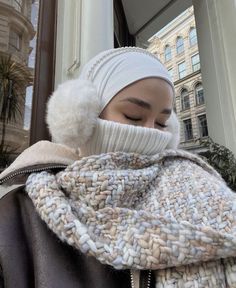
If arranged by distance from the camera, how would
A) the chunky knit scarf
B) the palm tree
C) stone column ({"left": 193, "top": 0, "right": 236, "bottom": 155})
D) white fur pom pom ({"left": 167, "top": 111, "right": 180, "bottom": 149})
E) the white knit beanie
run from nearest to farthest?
the chunky knit scarf
the white knit beanie
white fur pom pom ({"left": 167, "top": 111, "right": 180, "bottom": 149})
the palm tree
stone column ({"left": 193, "top": 0, "right": 236, "bottom": 155})

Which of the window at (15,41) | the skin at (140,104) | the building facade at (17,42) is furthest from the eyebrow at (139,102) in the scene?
the window at (15,41)

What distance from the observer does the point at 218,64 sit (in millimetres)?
1599

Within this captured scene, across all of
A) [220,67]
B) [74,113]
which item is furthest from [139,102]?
[220,67]

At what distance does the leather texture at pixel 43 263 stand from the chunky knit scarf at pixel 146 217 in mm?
42

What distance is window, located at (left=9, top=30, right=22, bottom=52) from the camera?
1197mm

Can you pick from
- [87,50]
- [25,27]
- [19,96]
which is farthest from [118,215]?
[25,27]

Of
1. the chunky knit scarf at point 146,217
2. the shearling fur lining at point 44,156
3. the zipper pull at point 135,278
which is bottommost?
the zipper pull at point 135,278

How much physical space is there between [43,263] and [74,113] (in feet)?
0.85

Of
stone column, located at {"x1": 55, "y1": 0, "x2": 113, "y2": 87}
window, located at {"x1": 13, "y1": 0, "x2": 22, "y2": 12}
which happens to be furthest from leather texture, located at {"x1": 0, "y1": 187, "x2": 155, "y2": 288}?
window, located at {"x1": 13, "y1": 0, "x2": 22, "y2": 12}

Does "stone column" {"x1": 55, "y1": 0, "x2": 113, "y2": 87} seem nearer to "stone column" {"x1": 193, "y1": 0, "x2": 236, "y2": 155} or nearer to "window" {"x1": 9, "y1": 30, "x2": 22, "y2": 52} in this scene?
"window" {"x1": 9, "y1": 30, "x2": 22, "y2": 52}

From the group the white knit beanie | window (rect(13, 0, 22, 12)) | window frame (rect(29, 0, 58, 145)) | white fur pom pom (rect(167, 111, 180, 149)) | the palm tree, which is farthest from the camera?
window (rect(13, 0, 22, 12))

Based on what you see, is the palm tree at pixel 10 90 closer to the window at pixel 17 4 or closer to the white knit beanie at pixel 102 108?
the window at pixel 17 4

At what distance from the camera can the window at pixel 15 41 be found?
1197mm

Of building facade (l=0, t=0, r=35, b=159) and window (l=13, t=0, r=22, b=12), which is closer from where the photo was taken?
building facade (l=0, t=0, r=35, b=159)
